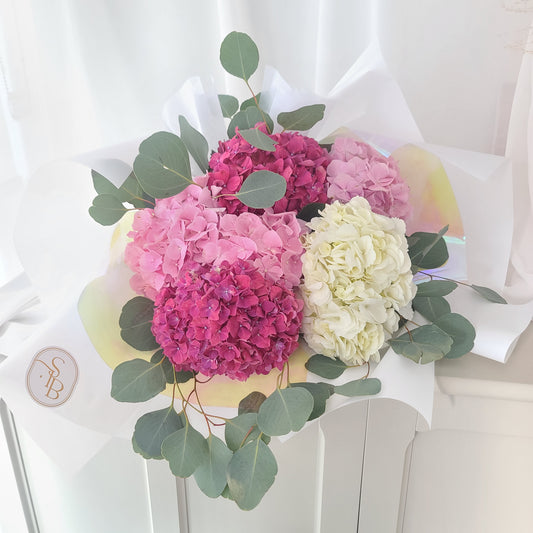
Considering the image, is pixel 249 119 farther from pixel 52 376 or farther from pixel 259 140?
pixel 52 376

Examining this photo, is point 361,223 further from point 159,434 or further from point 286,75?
point 286,75

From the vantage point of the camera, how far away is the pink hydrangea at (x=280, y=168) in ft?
1.91

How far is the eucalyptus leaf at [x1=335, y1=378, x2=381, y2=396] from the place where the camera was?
524 mm

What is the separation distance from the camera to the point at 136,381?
54cm

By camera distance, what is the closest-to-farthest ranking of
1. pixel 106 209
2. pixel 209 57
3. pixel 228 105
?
pixel 106 209, pixel 228 105, pixel 209 57

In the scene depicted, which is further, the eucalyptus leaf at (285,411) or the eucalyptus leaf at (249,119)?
the eucalyptus leaf at (249,119)

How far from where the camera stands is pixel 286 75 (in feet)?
3.36

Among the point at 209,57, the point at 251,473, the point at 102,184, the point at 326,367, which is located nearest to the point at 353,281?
the point at 326,367

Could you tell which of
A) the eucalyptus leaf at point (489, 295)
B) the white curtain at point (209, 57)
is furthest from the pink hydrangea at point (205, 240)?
the white curtain at point (209, 57)

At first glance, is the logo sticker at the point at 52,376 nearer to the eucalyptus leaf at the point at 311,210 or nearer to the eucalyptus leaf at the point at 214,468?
the eucalyptus leaf at the point at 214,468

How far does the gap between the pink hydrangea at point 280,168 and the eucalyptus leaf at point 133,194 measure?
0.28 ft

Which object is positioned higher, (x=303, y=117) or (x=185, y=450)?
(x=303, y=117)

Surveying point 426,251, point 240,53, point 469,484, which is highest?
point 240,53

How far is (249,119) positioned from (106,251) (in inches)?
9.6
